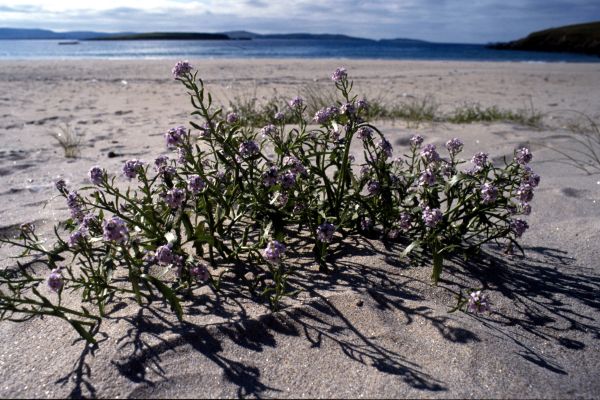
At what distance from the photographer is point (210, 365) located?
72.9 inches

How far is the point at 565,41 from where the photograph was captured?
5519 centimetres

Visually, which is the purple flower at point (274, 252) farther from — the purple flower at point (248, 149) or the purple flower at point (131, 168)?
the purple flower at point (131, 168)

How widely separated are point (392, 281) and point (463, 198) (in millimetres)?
521

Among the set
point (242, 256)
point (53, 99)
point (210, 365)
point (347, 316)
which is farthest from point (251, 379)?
point (53, 99)

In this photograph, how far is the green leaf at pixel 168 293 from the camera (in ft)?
6.30

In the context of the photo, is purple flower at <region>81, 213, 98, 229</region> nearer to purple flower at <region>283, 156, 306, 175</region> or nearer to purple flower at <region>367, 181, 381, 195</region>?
purple flower at <region>283, 156, 306, 175</region>

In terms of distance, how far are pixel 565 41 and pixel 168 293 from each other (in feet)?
208

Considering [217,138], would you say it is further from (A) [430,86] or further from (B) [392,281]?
(A) [430,86]

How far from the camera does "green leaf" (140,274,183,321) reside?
1919mm

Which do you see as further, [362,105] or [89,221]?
[362,105]

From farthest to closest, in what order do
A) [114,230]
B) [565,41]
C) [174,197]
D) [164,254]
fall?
[565,41] < [174,197] < [164,254] < [114,230]

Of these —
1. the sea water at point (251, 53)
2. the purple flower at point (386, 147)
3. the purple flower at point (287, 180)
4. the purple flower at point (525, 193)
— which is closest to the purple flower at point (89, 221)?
the purple flower at point (287, 180)

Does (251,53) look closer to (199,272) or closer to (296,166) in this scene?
(296,166)

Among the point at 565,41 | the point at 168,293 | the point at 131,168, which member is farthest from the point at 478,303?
the point at 565,41
